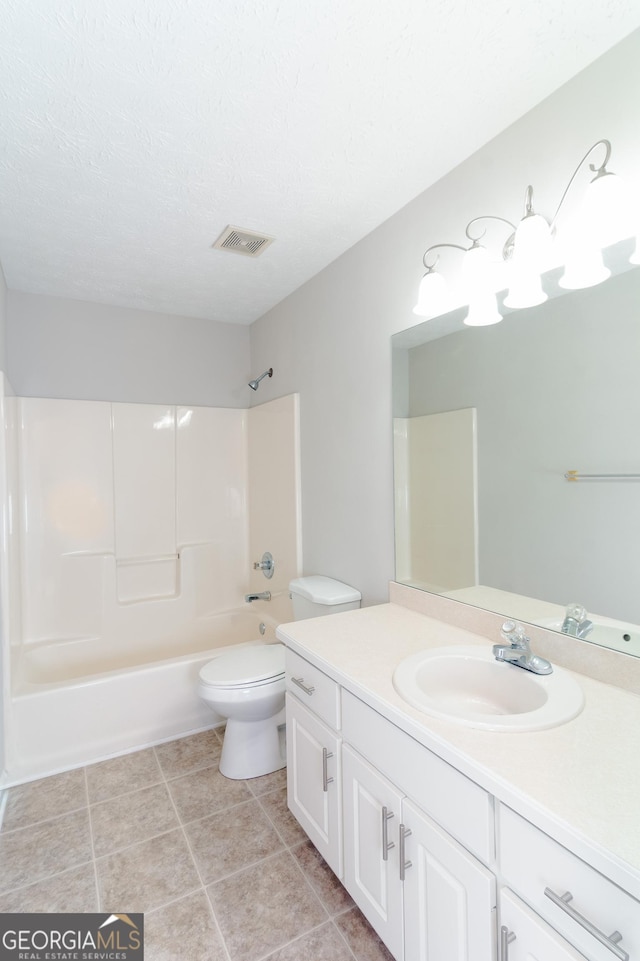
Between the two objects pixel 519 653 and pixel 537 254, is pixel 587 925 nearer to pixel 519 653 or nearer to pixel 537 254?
pixel 519 653

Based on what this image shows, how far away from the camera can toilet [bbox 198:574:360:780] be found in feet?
6.48

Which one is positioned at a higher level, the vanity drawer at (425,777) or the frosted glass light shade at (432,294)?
the frosted glass light shade at (432,294)

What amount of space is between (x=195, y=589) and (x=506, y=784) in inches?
101

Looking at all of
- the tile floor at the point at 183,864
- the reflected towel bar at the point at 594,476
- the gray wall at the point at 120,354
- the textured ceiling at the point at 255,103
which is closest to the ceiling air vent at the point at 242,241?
the textured ceiling at the point at 255,103

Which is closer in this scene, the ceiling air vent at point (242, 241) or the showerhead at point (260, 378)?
the ceiling air vent at point (242, 241)

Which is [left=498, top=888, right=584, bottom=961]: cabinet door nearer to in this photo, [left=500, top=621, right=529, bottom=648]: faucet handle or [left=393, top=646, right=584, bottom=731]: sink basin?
[left=393, top=646, right=584, bottom=731]: sink basin

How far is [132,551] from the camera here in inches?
115

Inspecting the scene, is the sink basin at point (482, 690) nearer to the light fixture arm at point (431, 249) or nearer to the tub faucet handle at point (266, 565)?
the light fixture arm at point (431, 249)

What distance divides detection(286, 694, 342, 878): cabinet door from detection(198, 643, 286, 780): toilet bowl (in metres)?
0.39

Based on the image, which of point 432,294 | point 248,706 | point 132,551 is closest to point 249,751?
point 248,706

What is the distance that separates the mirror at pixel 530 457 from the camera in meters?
1.15

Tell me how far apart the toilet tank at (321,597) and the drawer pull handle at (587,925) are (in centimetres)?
132

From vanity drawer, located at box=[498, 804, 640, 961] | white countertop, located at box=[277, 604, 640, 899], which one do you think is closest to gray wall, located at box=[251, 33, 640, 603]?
white countertop, located at box=[277, 604, 640, 899]

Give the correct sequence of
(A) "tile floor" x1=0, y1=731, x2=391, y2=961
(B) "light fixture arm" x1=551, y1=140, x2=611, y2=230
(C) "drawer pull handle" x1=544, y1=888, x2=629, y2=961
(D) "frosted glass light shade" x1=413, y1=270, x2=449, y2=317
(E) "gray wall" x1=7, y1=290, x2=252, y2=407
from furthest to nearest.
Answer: (E) "gray wall" x1=7, y1=290, x2=252, y2=407
(D) "frosted glass light shade" x1=413, y1=270, x2=449, y2=317
(A) "tile floor" x1=0, y1=731, x2=391, y2=961
(B) "light fixture arm" x1=551, y1=140, x2=611, y2=230
(C) "drawer pull handle" x1=544, y1=888, x2=629, y2=961
